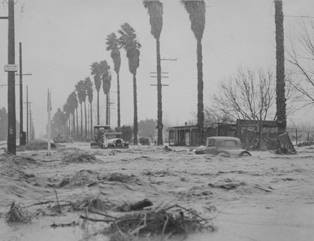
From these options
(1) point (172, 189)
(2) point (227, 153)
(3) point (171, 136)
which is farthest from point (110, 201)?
(3) point (171, 136)

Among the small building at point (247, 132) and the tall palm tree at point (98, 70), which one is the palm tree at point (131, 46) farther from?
the tall palm tree at point (98, 70)

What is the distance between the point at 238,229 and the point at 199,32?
34910mm

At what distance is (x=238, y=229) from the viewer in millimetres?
6090

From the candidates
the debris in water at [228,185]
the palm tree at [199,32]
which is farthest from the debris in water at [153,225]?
the palm tree at [199,32]

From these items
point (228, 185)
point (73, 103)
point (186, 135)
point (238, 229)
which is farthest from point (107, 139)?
point (73, 103)

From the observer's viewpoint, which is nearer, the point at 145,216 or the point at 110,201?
the point at 145,216

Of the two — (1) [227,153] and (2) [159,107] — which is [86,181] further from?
(2) [159,107]

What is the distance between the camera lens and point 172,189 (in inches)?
399

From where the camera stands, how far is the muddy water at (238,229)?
5629 millimetres

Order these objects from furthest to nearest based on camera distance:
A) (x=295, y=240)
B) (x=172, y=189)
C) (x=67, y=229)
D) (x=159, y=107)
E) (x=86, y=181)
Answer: (x=159, y=107), (x=86, y=181), (x=172, y=189), (x=67, y=229), (x=295, y=240)

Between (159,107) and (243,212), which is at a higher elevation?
(159,107)

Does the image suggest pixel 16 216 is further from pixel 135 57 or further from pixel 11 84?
pixel 135 57

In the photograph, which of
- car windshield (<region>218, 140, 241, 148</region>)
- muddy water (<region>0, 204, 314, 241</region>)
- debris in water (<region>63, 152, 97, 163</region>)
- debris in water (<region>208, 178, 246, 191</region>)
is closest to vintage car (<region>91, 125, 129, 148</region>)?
car windshield (<region>218, 140, 241, 148</region>)

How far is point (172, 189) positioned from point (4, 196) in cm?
330
